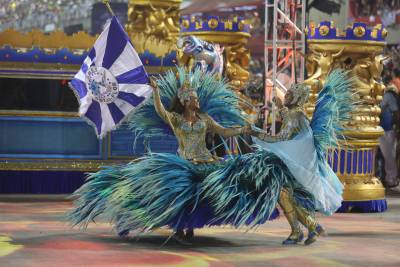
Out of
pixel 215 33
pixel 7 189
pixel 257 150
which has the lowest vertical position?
pixel 7 189

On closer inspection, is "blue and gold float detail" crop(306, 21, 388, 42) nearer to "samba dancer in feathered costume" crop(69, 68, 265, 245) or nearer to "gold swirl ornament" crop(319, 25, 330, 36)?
"gold swirl ornament" crop(319, 25, 330, 36)

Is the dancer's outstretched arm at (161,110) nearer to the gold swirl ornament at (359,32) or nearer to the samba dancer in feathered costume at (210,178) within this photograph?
the samba dancer in feathered costume at (210,178)

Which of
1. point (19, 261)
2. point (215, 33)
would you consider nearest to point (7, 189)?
point (215, 33)

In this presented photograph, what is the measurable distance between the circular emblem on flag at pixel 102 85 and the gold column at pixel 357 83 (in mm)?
3631

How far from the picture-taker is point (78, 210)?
11352 mm

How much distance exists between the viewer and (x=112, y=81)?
11.9m

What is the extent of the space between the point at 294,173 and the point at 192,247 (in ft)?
3.87

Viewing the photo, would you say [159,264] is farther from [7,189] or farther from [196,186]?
[7,189]

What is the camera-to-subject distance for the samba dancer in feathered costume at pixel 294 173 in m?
10.6

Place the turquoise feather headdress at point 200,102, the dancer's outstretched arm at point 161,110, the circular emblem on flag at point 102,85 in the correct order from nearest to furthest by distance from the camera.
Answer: the dancer's outstretched arm at point 161,110
the turquoise feather headdress at point 200,102
the circular emblem on flag at point 102,85

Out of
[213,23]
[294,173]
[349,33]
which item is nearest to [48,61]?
[213,23]

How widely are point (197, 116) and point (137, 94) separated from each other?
0.66m

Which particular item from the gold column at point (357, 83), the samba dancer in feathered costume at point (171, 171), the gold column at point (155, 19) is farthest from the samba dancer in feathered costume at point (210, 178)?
the gold column at point (155, 19)

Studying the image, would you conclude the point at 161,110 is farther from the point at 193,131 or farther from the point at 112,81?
the point at 112,81
